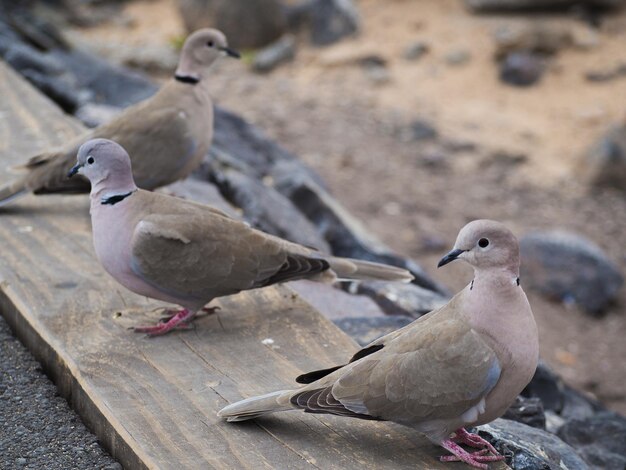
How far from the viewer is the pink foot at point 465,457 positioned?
258cm

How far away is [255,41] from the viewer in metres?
12.4

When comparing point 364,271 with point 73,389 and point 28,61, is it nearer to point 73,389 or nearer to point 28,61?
point 73,389

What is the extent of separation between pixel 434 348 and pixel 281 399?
43cm

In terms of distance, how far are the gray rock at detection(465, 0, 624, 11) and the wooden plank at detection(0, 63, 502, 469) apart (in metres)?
8.55

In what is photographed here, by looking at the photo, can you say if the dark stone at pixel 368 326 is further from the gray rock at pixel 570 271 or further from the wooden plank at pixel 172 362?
the gray rock at pixel 570 271

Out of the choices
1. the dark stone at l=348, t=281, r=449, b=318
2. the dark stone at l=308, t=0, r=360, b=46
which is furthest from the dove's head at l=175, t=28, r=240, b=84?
the dark stone at l=308, t=0, r=360, b=46

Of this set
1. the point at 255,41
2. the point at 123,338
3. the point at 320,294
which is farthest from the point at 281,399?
the point at 255,41


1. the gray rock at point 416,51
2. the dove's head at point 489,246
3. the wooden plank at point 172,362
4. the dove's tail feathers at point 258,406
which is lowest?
the gray rock at point 416,51

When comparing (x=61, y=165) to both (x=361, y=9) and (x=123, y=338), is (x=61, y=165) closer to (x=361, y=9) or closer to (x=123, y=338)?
(x=123, y=338)

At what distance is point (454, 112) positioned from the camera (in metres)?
10.5

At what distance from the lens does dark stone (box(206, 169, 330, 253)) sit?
500 centimetres

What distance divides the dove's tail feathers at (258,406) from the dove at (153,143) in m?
1.84

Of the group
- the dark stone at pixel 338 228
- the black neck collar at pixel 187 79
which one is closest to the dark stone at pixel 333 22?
the dark stone at pixel 338 228

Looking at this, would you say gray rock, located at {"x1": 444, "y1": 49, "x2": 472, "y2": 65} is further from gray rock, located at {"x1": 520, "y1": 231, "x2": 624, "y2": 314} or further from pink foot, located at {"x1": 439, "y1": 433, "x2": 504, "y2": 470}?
pink foot, located at {"x1": 439, "y1": 433, "x2": 504, "y2": 470}
